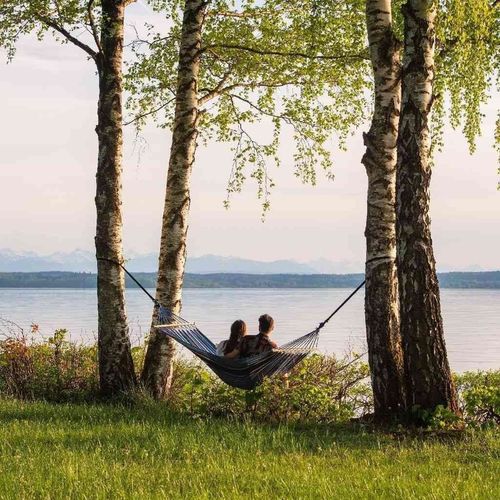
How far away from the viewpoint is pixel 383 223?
1006 centimetres

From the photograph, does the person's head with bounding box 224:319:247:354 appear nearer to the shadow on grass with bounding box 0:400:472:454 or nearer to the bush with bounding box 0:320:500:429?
the bush with bounding box 0:320:500:429

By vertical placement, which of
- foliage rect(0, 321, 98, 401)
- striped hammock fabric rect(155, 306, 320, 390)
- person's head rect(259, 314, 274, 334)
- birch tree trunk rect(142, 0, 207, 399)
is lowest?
foliage rect(0, 321, 98, 401)

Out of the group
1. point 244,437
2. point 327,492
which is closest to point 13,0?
point 244,437

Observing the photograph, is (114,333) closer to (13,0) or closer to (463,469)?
(13,0)

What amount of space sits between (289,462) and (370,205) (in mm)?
3727

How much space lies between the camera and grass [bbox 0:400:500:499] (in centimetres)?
640

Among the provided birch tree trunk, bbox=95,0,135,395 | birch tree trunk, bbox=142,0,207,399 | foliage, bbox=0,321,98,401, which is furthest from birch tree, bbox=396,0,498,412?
foliage, bbox=0,321,98,401

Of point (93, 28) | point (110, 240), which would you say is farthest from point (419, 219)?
point (93, 28)

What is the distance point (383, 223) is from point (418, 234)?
2.25 ft

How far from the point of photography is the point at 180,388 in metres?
13.0

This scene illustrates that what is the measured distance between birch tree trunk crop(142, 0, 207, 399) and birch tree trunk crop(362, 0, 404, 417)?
3.06 metres

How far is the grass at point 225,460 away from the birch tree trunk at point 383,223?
719 millimetres

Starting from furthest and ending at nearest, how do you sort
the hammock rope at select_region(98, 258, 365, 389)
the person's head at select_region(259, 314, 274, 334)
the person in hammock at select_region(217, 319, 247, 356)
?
the person in hammock at select_region(217, 319, 247, 356) → the person's head at select_region(259, 314, 274, 334) → the hammock rope at select_region(98, 258, 365, 389)

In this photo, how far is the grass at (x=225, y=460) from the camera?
6.40 metres
